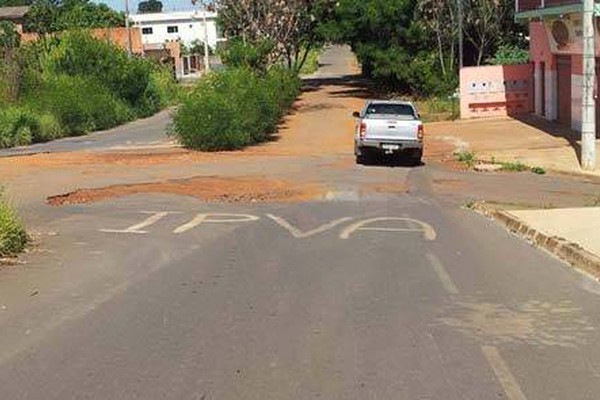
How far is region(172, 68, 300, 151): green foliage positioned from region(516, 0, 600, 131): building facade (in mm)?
10851

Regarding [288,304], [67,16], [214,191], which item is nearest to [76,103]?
[214,191]

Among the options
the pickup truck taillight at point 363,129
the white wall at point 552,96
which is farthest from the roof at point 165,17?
the pickup truck taillight at point 363,129

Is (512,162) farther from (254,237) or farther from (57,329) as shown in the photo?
(57,329)

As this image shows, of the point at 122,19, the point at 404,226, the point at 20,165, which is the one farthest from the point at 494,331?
the point at 122,19

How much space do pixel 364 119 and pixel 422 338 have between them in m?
20.1

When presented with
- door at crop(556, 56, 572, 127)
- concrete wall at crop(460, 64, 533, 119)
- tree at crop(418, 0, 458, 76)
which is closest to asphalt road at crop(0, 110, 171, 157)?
concrete wall at crop(460, 64, 533, 119)

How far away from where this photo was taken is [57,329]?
7.88 m

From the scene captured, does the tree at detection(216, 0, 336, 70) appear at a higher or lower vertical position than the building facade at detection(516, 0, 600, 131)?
higher

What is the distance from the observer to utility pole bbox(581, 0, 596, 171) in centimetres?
2416

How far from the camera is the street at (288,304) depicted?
21.1 feet

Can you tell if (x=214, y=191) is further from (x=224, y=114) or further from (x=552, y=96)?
(x=552, y=96)

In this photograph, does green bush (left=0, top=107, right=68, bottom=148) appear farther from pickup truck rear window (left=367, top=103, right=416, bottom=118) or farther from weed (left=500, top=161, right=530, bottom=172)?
weed (left=500, top=161, right=530, bottom=172)

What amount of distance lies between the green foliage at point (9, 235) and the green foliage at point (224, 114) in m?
20.0

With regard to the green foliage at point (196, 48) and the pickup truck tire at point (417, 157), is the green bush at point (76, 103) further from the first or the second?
the green foliage at point (196, 48)
